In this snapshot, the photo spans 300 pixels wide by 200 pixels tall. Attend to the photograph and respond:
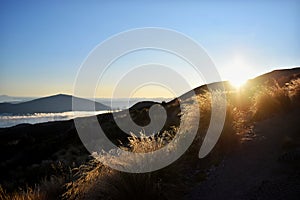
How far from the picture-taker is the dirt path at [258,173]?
620cm

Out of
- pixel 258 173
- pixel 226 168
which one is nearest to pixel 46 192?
pixel 226 168

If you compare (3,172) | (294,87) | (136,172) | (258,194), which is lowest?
(3,172)

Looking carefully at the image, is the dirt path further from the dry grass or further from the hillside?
the dry grass

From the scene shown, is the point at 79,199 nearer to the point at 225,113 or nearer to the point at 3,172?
the point at 225,113

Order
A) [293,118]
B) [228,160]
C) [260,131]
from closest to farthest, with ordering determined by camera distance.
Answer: [228,160]
[260,131]
[293,118]

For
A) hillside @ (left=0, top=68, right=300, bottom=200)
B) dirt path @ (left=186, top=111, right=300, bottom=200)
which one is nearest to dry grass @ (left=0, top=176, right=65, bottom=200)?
hillside @ (left=0, top=68, right=300, bottom=200)

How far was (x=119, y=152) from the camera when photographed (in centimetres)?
773

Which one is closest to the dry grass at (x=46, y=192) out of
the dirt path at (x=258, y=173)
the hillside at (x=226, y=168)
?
the hillside at (x=226, y=168)

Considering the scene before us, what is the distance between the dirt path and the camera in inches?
244

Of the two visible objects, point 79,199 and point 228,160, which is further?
point 228,160

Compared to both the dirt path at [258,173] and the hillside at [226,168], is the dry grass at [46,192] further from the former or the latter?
the dirt path at [258,173]

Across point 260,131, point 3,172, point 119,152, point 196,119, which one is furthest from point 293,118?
point 3,172

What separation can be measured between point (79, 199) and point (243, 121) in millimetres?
6246

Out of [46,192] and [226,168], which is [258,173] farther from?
[46,192]
